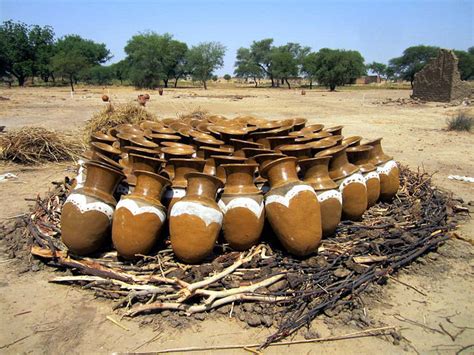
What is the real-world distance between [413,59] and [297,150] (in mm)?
73957

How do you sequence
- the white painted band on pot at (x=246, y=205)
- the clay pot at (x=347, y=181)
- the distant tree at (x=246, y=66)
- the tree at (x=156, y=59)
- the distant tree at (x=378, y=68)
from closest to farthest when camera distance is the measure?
the white painted band on pot at (x=246, y=205) < the clay pot at (x=347, y=181) < the tree at (x=156, y=59) < the distant tree at (x=246, y=66) < the distant tree at (x=378, y=68)

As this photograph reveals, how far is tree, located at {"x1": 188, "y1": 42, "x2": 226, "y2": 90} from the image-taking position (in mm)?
56188

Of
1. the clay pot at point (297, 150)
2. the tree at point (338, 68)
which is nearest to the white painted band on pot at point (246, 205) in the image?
the clay pot at point (297, 150)

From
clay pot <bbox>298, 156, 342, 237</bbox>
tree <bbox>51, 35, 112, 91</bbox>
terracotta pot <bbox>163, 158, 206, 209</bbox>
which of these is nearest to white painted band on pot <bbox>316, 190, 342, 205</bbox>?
clay pot <bbox>298, 156, 342, 237</bbox>

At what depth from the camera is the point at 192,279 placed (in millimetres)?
3037

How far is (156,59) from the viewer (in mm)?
48875

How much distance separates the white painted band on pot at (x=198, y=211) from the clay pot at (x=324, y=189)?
0.95 meters

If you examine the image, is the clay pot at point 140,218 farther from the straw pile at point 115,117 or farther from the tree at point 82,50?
the tree at point 82,50

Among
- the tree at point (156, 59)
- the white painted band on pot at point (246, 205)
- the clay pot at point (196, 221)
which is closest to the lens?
the clay pot at point (196, 221)

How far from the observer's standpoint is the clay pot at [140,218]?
3180 mm

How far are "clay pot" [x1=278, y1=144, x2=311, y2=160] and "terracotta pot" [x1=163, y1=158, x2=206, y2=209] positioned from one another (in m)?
0.82

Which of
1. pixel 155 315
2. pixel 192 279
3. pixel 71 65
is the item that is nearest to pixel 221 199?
pixel 192 279

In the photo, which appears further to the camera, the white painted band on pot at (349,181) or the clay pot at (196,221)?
the white painted band on pot at (349,181)

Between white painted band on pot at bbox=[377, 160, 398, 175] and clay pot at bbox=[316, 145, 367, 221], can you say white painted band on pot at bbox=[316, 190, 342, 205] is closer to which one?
clay pot at bbox=[316, 145, 367, 221]
